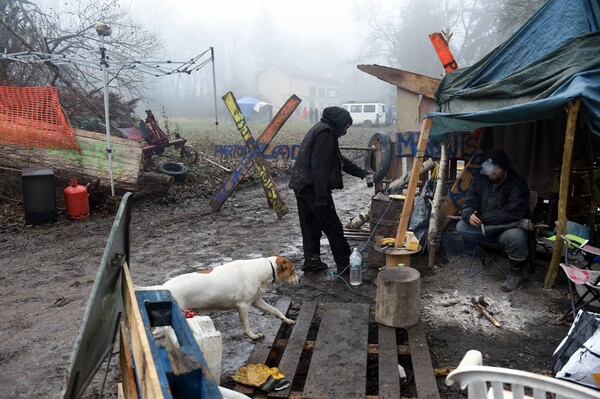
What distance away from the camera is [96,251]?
24.0 feet

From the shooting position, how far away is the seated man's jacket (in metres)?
5.61

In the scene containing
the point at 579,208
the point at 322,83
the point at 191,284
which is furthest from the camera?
the point at 322,83

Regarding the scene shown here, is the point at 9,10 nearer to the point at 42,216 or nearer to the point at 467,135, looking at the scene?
the point at 42,216

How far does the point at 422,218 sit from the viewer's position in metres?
6.64

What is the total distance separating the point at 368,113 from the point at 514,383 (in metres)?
40.9

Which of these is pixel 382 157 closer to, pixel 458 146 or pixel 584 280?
pixel 458 146

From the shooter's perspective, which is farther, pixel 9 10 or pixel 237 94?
pixel 237 94

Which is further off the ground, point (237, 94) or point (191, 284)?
point (237, 94)

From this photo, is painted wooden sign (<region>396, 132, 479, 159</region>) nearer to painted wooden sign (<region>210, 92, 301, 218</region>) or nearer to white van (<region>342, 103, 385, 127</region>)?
painted wooden sign (<region>210, 92, 301, 218</region>)

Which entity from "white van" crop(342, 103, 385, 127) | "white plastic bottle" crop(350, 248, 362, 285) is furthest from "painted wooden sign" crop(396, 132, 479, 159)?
"white van" crop(342, 103, 385, 127)

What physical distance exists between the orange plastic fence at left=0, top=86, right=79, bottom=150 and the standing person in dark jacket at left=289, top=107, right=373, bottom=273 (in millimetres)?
6222

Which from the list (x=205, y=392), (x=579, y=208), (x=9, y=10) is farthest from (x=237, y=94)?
(x=205, y=392)

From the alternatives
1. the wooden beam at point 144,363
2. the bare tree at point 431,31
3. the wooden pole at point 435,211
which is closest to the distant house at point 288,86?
the bare tree at point 431,31

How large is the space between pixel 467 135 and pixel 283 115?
3720 mm
